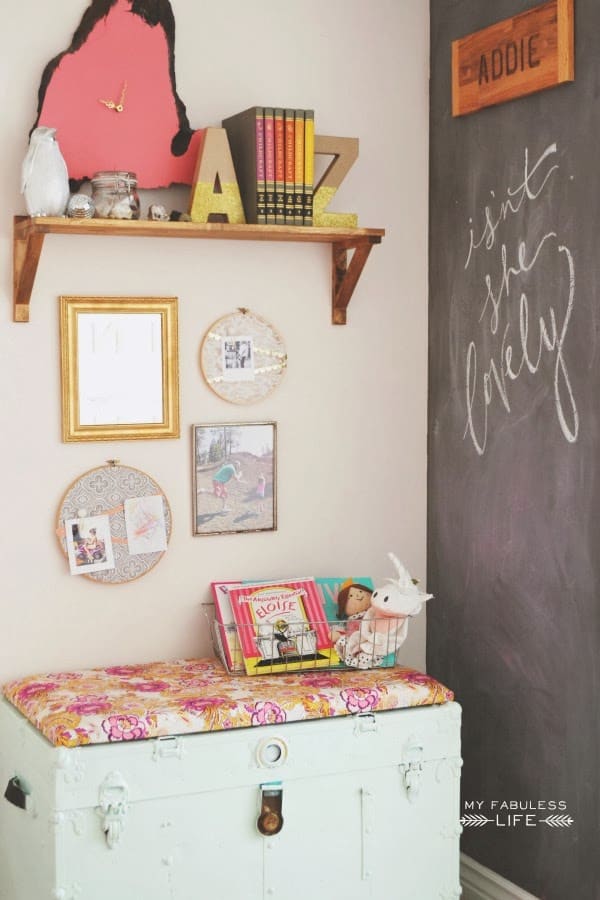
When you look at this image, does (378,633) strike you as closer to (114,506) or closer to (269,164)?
(114,506)

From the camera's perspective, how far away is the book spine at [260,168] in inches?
106

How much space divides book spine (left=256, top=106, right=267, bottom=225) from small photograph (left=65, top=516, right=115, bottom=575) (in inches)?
31.2

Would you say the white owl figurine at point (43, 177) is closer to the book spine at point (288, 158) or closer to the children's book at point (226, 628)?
the book spine at point (288, 158)

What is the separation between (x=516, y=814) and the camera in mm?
2861

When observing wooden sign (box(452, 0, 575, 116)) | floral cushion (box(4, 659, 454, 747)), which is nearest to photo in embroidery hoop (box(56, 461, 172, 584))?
floral cushion (box(4, 659, 454, 747))

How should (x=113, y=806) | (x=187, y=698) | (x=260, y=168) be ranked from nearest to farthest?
(x=113, y=806)
(x=187, y=698)
(x=260, y=168)

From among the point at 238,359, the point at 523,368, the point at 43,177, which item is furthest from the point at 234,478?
the point at 43,177

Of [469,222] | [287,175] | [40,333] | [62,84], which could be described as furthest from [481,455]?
[62,84]

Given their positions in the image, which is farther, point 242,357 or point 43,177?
point 242,357

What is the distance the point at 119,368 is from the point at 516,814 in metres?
1.42

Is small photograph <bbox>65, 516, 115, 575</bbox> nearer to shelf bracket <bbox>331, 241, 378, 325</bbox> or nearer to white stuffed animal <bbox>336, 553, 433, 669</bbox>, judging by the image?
white stuffed animal <bbox>336, 553, 433, 669</bbox>

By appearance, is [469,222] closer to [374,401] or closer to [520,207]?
[520,207]

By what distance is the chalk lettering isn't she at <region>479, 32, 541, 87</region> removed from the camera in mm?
2688

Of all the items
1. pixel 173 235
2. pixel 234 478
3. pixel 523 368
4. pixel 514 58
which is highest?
pixel 514 58
